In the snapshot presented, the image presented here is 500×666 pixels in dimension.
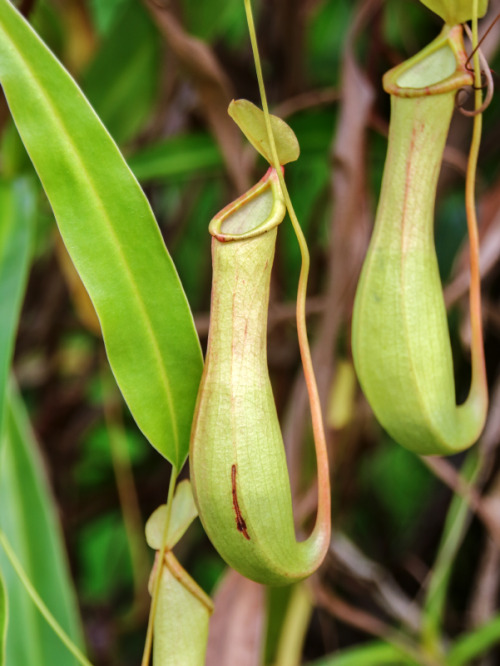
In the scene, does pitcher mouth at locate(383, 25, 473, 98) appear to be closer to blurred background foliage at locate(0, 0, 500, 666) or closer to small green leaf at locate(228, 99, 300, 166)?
small green leaf at locate(228, 99, 300, 166)

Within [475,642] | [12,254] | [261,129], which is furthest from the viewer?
[475,642]

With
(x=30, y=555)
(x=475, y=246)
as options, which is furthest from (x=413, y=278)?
(x=30, y=555)

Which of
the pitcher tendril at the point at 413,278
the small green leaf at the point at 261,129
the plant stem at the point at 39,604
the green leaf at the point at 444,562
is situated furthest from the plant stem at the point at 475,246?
the green leaf at the point at 444,562

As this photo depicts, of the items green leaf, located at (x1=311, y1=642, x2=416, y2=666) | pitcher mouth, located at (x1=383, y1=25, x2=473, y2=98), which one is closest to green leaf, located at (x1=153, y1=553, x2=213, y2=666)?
pitcher mouth, located at (x1=383, y1=25, x2=473, y2=98)

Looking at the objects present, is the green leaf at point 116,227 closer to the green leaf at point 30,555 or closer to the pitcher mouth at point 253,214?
the pitcher mouth at point 253,214

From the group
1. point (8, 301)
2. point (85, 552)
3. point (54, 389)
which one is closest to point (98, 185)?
point (8, 301)

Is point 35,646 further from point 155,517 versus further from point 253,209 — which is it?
point 253,209

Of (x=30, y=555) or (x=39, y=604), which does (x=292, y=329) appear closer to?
(x=30, y=555)
